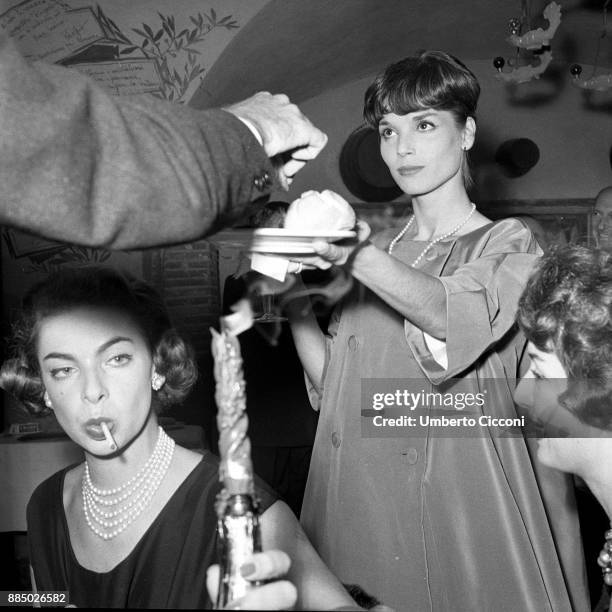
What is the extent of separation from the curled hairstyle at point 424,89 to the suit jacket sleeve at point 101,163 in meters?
0.37

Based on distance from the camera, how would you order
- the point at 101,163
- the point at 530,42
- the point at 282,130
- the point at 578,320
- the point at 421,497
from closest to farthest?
the point at 101,163 → the point at 282,130 → the point at 578,320 → the point at 421,497 → the point at 530,42

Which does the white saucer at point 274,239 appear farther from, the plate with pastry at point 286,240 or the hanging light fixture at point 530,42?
the hanging light fixture at point 530,42

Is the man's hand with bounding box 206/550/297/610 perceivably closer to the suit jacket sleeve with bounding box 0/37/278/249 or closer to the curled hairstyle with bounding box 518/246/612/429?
the suit jacket sleeve with bounding box 0/37/278/249

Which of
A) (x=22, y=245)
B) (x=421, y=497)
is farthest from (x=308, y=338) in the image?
(x=22, y=245)

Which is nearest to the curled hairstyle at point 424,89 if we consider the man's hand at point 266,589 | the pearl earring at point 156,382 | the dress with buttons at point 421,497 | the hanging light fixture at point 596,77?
the dress with buttons at point 421,497

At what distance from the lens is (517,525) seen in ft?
2.43

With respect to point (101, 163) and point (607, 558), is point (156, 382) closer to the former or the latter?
point (101, 163)

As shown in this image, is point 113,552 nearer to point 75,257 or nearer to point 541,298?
point 75,257

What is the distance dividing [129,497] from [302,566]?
169mm

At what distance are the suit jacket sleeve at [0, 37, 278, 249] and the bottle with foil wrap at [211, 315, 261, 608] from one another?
85mm

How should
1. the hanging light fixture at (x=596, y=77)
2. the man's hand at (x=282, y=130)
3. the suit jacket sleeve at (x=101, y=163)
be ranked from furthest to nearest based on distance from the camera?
the hanging light fixture at (x=596, y=77) → the man's hand at (x=282, y=130) → the suit jacket sleeve at (x=101, y=163)

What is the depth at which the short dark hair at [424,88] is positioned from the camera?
0.78 m

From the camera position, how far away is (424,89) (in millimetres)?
783

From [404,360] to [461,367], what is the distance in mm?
61
